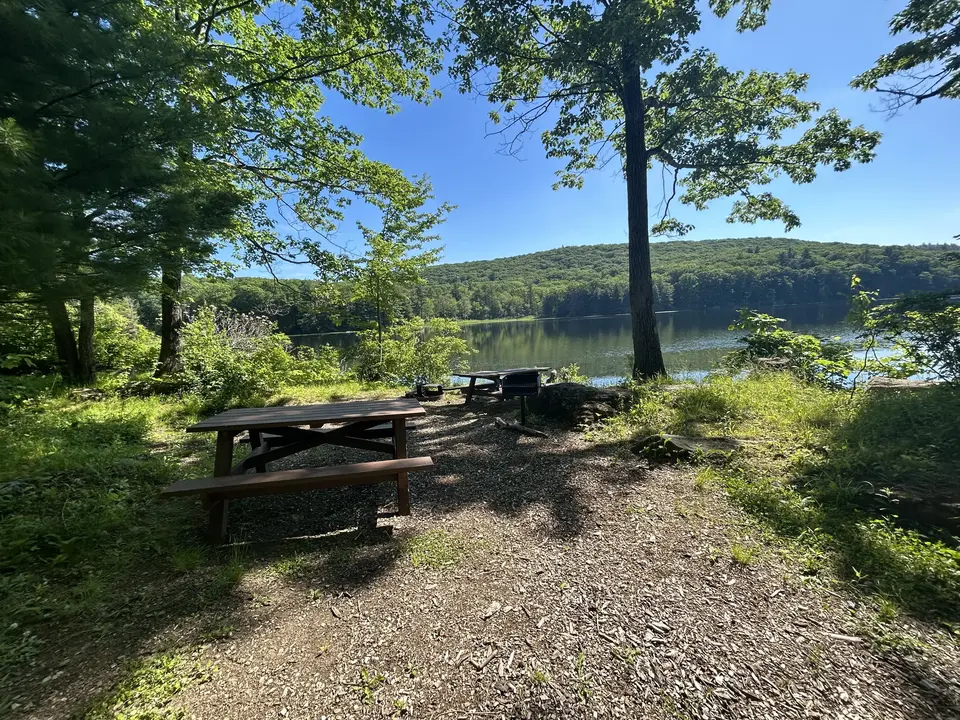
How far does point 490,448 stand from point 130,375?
775 centimetres

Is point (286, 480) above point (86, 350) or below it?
below

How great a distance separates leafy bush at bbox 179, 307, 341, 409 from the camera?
7.16 meters

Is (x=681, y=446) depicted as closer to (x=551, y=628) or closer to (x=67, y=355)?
(x=551, y=628)

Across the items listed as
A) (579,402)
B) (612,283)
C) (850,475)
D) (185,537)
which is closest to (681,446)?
(850,475)

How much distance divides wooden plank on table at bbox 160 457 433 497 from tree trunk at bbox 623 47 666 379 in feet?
17.7

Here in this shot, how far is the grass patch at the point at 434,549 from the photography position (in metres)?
2.36

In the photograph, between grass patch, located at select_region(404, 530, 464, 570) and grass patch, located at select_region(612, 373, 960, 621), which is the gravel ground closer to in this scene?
grass patch, located at select_region(404, 530, 464, 570)

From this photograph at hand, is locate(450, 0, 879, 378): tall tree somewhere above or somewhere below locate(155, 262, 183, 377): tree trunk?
above

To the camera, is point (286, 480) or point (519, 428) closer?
point (286, 480)

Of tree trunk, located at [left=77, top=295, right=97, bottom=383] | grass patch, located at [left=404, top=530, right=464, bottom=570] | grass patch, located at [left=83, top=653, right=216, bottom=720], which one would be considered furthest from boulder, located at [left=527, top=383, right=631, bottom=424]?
tree trunk, located at [left=77, top=295, right=97, bottom=383]

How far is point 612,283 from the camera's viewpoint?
234 feet

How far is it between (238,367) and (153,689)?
6.79 meters

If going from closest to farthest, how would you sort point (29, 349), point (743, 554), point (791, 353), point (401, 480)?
point (743, 554)
point (401, 480)
point (791, 353)
point (29, 349)

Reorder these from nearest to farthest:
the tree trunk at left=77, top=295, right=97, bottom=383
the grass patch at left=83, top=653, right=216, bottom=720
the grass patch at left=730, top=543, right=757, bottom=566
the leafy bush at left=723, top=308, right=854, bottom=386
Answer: the grass patch at left=83, top=653, right=216, bottom=720
the grass patch at left=730, top=543, right=757, bottom=566
the leafy bush at left=723, top=308, right=854, bottom=386
the tree trunk at left=77, top=295, right=97, bottom=383
